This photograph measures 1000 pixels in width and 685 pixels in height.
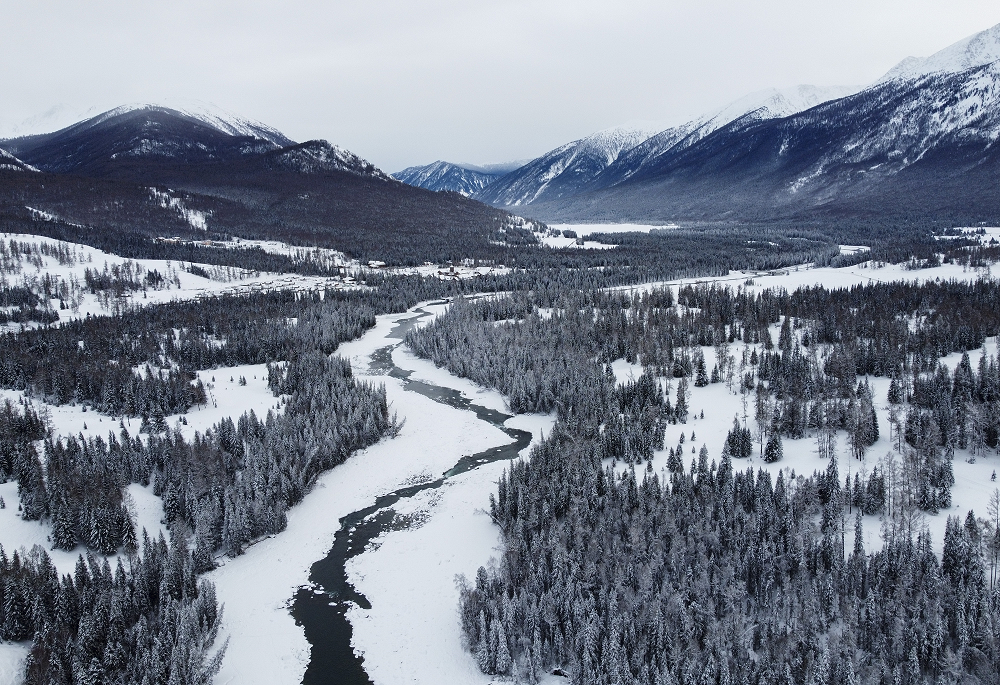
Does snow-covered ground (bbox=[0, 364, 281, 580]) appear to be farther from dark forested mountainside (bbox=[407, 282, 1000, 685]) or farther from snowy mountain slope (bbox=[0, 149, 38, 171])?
snowy mountain slope (bbox=[0, 149, 38, 171])

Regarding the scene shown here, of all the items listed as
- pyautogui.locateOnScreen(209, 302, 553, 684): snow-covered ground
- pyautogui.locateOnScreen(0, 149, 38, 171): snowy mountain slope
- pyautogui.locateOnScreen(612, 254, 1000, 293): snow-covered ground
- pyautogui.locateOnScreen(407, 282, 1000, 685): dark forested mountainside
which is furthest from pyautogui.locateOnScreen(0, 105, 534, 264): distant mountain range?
pyautogui.locateOnScreen(407, 282, 1000, 685): dark forested mountainside

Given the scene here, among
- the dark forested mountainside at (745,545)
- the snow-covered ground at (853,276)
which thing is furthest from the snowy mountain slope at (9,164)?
the dark forested mountainside at (745,545)

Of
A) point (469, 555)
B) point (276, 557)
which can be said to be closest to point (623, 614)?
point (469, 555)

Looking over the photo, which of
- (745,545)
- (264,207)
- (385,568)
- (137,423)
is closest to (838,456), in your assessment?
(745,545)

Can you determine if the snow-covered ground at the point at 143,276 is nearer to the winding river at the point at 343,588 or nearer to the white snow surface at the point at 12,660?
the winding river at the point at 343,588

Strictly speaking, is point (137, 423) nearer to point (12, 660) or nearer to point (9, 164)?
point (12, 660)

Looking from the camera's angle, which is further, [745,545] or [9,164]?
[9,164]

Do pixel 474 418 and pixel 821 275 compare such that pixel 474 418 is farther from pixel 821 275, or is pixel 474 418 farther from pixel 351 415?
pixel 821 275
